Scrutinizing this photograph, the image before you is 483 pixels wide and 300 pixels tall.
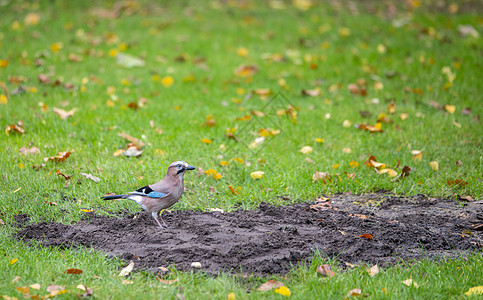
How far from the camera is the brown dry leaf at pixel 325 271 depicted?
3.39m

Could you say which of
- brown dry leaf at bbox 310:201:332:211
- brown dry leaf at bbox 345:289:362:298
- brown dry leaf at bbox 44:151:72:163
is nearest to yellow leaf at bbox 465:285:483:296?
brown dry leaf at bbox 345:289:362:298

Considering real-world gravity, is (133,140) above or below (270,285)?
below

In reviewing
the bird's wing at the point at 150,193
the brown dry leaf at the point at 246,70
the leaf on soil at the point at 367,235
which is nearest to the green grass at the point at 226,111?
the brown dry leaf at the point at 246,70

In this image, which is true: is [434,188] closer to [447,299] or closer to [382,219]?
[382,219]

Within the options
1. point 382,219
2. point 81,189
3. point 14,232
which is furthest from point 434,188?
point 14,232

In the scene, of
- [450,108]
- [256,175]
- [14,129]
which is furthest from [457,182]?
[14,129]

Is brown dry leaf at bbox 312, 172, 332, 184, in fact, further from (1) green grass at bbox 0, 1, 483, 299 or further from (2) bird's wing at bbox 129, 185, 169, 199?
(2) bird's wing at bbox 129, 185, 169, 199

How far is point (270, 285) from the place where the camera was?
3.28m

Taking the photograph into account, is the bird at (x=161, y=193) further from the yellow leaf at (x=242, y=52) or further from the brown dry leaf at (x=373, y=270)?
the yellow leaf at (x=242, y=52)

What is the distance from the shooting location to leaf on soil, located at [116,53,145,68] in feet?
28.3

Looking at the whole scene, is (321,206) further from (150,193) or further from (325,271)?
(150,193)

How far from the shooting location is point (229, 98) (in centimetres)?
753

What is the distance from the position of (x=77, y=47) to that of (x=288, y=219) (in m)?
6.74

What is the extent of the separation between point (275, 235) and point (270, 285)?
645 mm
